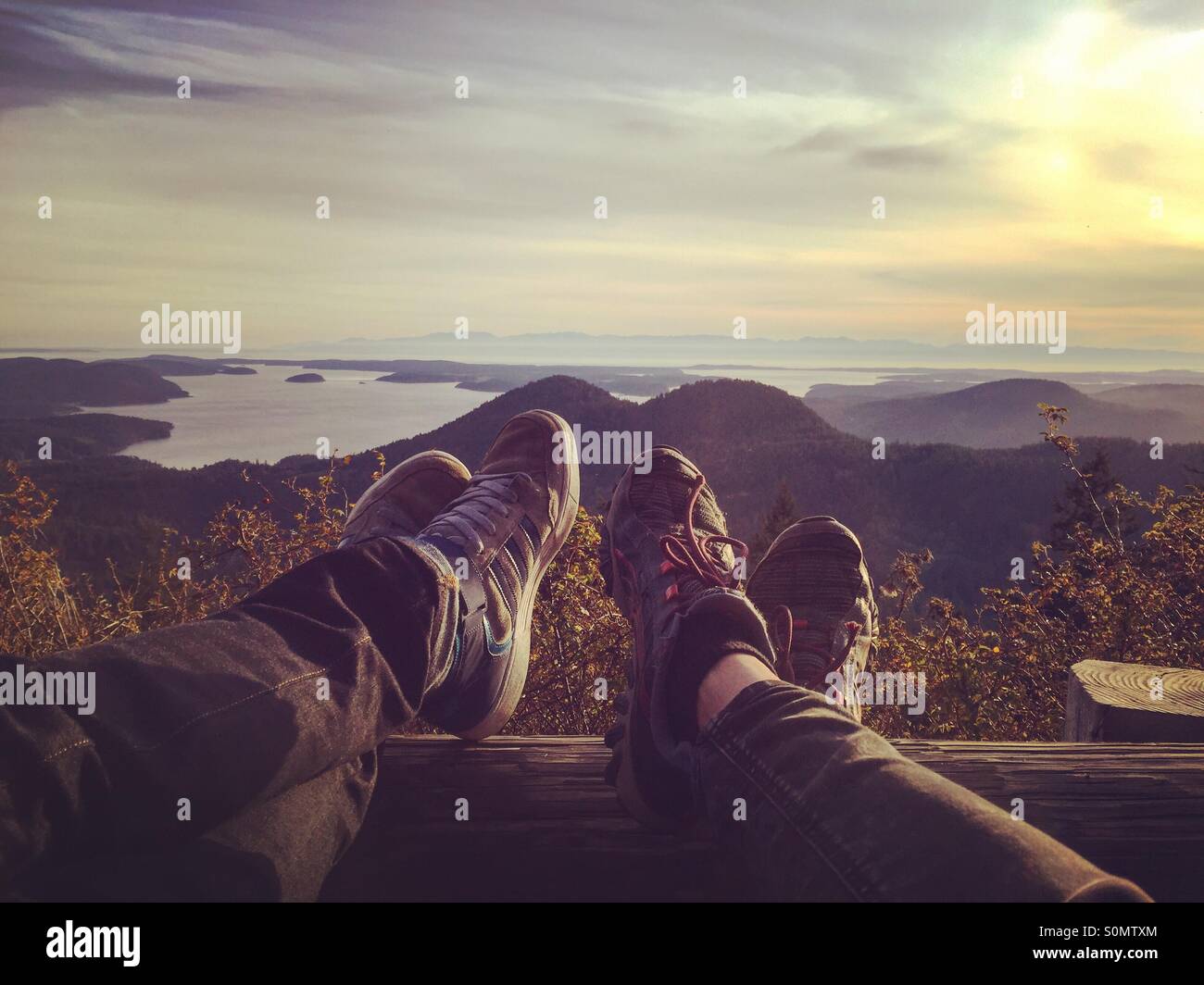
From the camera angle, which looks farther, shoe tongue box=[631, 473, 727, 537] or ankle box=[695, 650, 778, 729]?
shoe tongue box=[631, 473, 727, 537]

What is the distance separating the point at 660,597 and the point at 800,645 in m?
0.72

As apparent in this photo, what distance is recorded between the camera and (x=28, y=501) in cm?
431

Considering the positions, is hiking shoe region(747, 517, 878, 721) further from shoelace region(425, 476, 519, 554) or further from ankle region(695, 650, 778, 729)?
shoelace region(425, 476, 519, 554)

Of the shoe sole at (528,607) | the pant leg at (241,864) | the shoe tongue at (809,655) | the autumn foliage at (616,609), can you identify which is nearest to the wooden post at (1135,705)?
the shoe tongue at (809,655)

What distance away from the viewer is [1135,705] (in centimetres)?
233

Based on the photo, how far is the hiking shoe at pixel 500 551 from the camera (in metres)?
2.02

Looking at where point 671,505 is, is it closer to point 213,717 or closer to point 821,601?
point 821,601

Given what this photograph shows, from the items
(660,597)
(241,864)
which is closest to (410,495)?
(660,597)

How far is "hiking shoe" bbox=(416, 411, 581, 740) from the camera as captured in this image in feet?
6.62

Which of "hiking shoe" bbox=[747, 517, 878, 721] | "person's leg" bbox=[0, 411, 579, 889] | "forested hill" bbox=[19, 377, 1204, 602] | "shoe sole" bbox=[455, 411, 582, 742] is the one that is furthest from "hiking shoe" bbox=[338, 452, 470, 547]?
"forested hill" bbox=[19, 377, 1204, 602]

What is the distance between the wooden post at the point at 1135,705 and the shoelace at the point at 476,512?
1918mm

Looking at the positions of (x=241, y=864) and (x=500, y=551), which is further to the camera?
(x=500, y=551)
